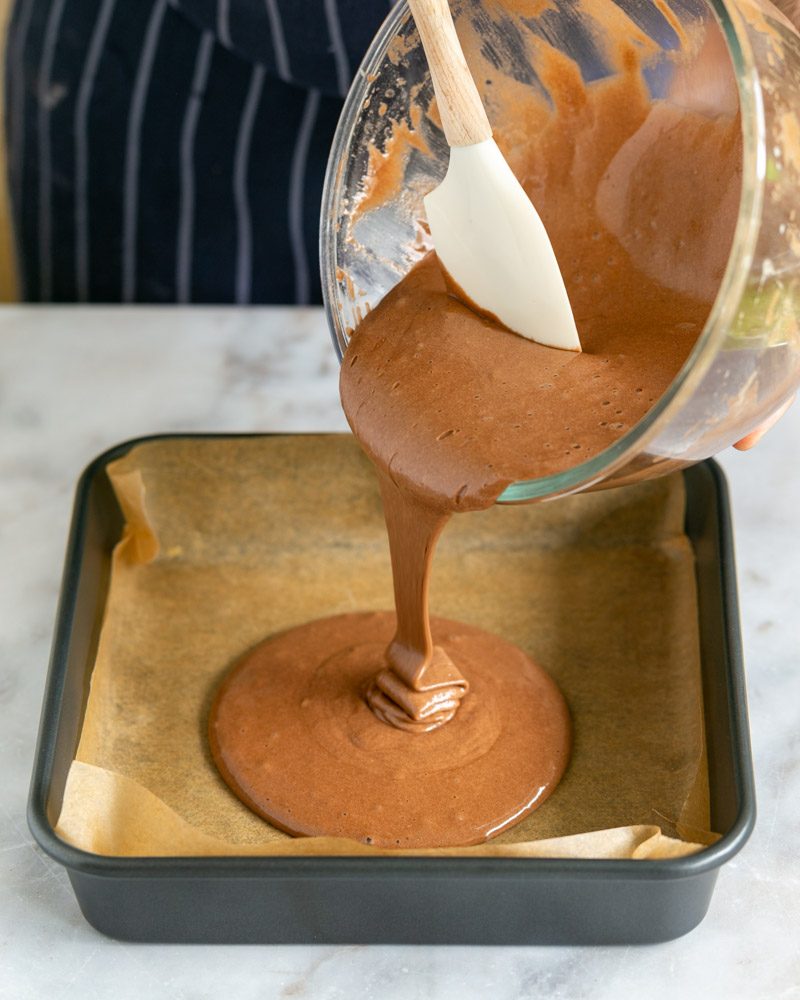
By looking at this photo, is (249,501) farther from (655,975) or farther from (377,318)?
(655,975)

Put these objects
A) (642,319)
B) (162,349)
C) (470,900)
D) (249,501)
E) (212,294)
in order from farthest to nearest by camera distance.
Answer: (212,294) → (162,349) → (249,501) → (642,319) → (470,900)

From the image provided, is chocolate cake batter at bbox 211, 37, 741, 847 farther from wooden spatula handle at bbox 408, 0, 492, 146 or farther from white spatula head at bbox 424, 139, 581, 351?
wooden spatula handle at bbox 408, 0, 492, 146

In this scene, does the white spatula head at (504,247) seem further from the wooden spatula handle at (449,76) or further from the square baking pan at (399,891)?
the square baking pan at (399,891)

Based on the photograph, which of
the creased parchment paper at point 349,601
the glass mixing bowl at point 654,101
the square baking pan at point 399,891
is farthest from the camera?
the creased parchment paper at point 349,601

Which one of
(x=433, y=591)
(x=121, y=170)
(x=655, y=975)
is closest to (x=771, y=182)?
(x=655, y=975)

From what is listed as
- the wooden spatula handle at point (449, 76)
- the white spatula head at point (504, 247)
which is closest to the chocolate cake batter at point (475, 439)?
the white spatula head at point (504, 247)

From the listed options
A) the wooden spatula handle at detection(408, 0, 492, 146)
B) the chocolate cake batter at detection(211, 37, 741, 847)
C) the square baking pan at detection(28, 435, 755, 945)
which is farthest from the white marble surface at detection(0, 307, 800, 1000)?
the wooden spatula handle at detection(408, 0, 492, 146)

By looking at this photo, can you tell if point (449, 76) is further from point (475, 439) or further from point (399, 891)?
point (399, 891)
